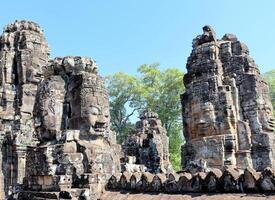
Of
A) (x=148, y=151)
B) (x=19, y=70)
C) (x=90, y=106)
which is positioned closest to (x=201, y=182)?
(x=90, y=106)

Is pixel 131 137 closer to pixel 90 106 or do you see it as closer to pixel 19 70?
pixel 19 70

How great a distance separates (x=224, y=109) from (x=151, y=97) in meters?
19.6

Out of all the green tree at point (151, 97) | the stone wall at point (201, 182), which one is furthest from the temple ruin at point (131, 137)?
the green tree at point (151, 97)

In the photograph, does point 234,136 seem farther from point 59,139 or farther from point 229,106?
point 59,139

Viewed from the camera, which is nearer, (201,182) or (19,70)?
(201,182)

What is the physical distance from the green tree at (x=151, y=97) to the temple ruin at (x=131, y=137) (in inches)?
476

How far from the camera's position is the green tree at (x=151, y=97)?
27.1m

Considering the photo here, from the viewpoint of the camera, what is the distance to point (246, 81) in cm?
1040

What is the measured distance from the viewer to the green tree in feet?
88.8

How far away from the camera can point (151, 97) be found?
92.1ft

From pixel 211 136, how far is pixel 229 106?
93 centimetres

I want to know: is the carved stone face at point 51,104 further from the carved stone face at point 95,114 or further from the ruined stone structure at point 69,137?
the carved stone face at point 95,114

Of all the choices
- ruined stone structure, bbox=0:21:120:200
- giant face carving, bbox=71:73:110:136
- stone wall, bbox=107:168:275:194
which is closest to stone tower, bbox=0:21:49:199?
ruined stone structure, bbox=0:21:120:200

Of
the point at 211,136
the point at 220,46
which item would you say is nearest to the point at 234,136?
the point at 211,136
